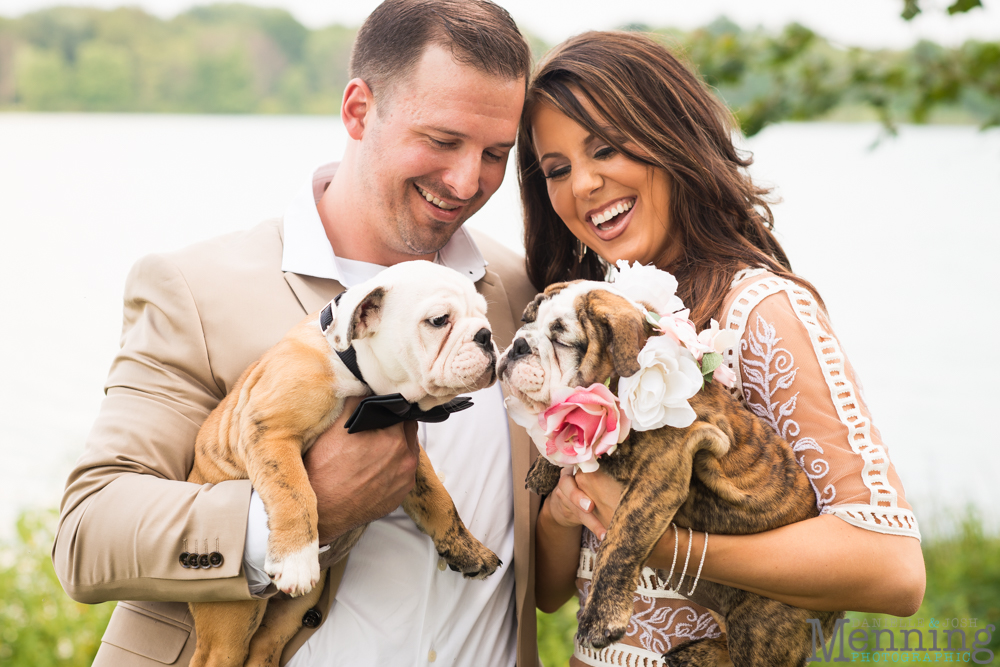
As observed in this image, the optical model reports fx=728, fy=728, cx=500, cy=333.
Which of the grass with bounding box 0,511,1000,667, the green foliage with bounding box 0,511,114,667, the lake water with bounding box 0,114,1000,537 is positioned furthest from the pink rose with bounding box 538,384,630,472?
the lake water with bounding box 0,114,1000,537

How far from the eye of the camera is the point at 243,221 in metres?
8.54

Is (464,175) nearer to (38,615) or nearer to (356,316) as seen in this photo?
(356,316)

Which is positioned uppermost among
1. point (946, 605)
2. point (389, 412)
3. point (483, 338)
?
point (483, 338)

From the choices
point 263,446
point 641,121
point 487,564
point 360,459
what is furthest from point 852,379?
point 263,446

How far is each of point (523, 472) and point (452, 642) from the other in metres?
0.73

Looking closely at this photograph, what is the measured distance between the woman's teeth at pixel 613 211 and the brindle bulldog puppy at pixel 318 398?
2.38 feet

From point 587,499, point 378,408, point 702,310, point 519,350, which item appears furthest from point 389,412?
point 702,310

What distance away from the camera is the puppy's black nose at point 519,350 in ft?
8.26

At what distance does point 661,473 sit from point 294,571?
1247 mm

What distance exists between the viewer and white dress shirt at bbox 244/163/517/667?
2750mm

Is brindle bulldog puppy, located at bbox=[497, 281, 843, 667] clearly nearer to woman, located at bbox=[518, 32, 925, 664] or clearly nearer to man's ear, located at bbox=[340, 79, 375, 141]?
woman, located at bbox=[518, 32, 925, 664]

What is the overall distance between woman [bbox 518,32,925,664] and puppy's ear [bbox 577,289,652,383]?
1.32 ft

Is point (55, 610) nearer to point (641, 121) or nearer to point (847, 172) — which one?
point (641, 121)

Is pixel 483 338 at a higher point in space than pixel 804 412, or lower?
higher
